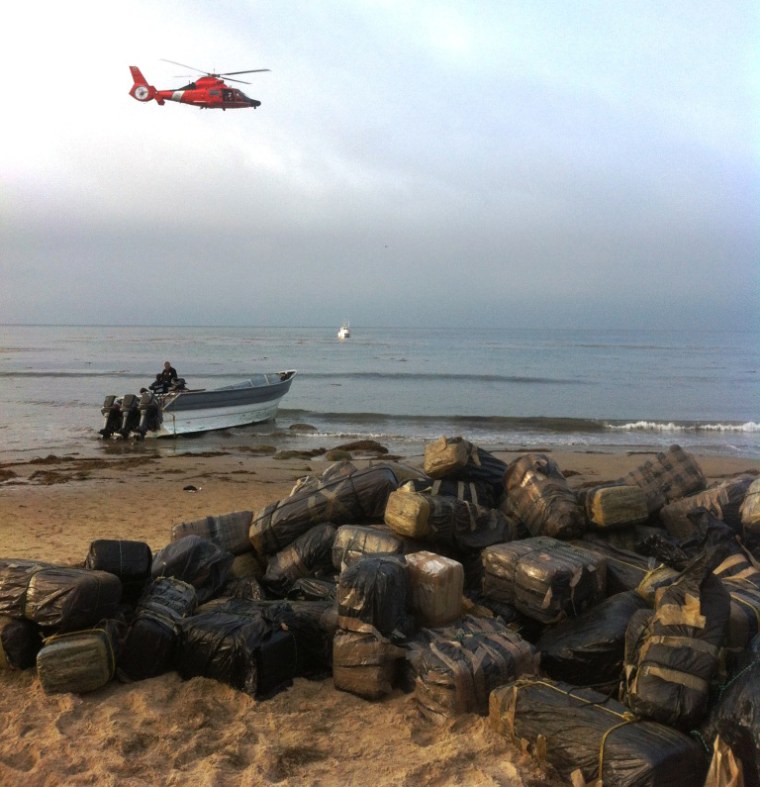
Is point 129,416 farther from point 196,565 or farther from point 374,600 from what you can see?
point 374,600

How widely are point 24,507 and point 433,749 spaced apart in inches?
314

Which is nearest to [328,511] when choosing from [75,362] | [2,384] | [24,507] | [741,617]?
[741,617]

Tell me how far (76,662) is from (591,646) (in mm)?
2836

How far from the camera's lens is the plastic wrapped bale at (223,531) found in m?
5.49

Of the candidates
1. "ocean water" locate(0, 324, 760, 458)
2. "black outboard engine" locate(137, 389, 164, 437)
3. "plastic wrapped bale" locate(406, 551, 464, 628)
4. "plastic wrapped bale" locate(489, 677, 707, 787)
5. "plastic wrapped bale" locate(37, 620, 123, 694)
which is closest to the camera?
"plastic wrapped bale" locate(489, 677, 707, 787)

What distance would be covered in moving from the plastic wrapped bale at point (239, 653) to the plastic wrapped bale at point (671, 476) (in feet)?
11.1

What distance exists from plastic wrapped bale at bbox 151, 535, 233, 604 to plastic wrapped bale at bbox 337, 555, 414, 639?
4.61 feet

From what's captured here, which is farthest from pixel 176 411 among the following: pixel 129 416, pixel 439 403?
pixel 439 403

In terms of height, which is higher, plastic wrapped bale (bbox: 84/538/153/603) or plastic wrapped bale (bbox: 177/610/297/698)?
plastic wrapped bale (bbox: 84/538/153/603)

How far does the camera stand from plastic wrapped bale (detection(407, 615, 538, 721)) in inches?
140

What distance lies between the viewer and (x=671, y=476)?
5.96 m

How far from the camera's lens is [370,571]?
152 inches

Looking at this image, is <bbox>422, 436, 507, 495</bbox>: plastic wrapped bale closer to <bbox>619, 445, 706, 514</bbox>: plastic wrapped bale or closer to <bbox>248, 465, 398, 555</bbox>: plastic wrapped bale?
<bbox>248, 465, 398, 555</bbox>: plastic wrapped bale

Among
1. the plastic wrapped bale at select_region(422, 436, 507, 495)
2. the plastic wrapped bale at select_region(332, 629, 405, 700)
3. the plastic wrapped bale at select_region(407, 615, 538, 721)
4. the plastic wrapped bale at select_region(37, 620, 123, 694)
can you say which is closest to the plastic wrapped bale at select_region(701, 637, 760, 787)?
the plastic wrapped bale at select_region(407, 615, 538, 721)
